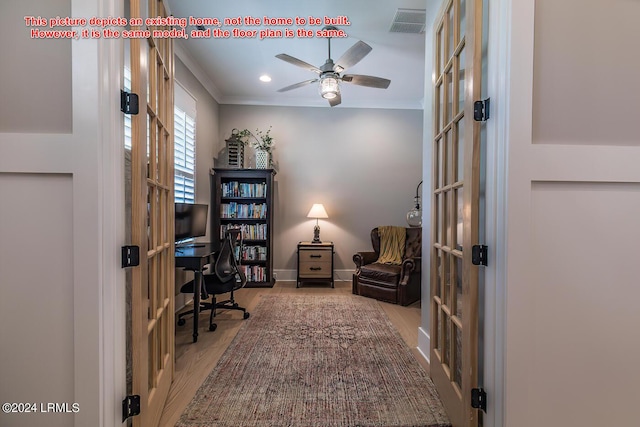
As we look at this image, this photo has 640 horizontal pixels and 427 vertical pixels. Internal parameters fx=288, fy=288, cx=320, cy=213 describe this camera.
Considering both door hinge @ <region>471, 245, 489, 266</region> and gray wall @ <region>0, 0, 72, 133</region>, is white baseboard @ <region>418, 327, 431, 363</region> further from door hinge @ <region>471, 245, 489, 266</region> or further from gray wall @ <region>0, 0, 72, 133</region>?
gray wall @ <region>0, 0, 72, 133</region>

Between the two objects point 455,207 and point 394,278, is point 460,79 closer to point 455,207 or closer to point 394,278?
point 455,207

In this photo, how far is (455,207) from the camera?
1.55 metres

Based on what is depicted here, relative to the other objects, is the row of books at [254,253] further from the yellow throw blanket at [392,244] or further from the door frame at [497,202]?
the door frame at [497,202]

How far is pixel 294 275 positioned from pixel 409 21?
3.66 m

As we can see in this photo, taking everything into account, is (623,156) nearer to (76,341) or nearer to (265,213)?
(76,341)

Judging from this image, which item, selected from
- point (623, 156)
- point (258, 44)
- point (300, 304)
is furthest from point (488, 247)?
point (258, 44)

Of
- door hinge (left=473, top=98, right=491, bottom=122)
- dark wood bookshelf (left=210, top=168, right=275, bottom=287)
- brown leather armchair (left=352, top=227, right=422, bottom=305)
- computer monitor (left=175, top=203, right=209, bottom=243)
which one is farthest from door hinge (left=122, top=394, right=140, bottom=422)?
dark wood bookshelf (left=210, top=168, right=275, bottom=287)

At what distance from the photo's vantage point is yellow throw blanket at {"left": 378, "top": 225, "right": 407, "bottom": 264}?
416cm

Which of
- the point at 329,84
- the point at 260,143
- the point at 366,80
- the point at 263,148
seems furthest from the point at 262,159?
the point at 366,80

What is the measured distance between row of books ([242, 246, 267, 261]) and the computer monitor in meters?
1.02

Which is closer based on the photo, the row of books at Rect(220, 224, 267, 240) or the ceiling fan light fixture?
the ceiling fan light fixture

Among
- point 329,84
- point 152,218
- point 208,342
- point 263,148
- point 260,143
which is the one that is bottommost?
point 208,342

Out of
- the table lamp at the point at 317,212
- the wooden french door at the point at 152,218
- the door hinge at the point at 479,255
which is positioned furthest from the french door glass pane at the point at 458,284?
the table lamp at the point at 317,212

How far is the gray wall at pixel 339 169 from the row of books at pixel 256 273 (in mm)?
362
